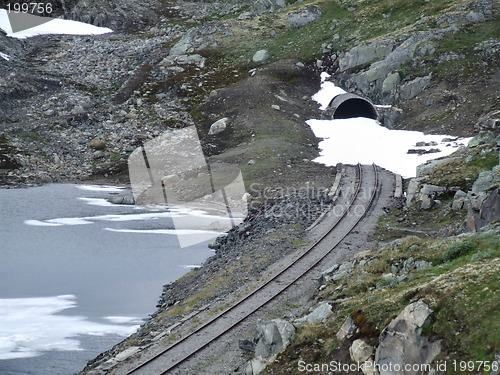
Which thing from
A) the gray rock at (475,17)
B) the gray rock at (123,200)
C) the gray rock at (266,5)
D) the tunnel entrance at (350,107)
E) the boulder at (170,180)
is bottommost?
the gray rock at (123,200)

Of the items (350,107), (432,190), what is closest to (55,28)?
(350,107)

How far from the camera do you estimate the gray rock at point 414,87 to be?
62844mm

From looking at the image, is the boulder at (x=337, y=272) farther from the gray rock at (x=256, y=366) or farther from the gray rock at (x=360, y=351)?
the gray rock at (x=360, y=351)

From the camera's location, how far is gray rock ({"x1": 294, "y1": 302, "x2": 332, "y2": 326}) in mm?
18797

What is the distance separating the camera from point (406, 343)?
1398cm

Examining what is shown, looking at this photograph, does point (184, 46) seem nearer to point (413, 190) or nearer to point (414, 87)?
point (414, 87)

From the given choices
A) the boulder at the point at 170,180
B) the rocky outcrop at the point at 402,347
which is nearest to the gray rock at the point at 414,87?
the boulder at the point at 170,180

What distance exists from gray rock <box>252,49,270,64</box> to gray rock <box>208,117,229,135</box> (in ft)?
65.6

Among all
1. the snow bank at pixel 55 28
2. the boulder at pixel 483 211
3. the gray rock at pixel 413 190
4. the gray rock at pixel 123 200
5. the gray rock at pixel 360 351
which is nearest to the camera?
the gray rock at pixel 360 351

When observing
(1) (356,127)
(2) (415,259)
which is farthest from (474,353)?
(1) (356,127)

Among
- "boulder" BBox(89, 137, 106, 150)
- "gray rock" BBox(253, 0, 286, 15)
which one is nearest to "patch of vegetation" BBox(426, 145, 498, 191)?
"boulder" BBox(89, 137, 106, 150)

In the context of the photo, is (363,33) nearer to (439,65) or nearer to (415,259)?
(439,65)

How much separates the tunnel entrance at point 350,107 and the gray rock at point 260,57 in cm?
1819

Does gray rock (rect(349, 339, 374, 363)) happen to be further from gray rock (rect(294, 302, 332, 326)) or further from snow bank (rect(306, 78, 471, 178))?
snow bank (rect(306, 78, 471, 178))
